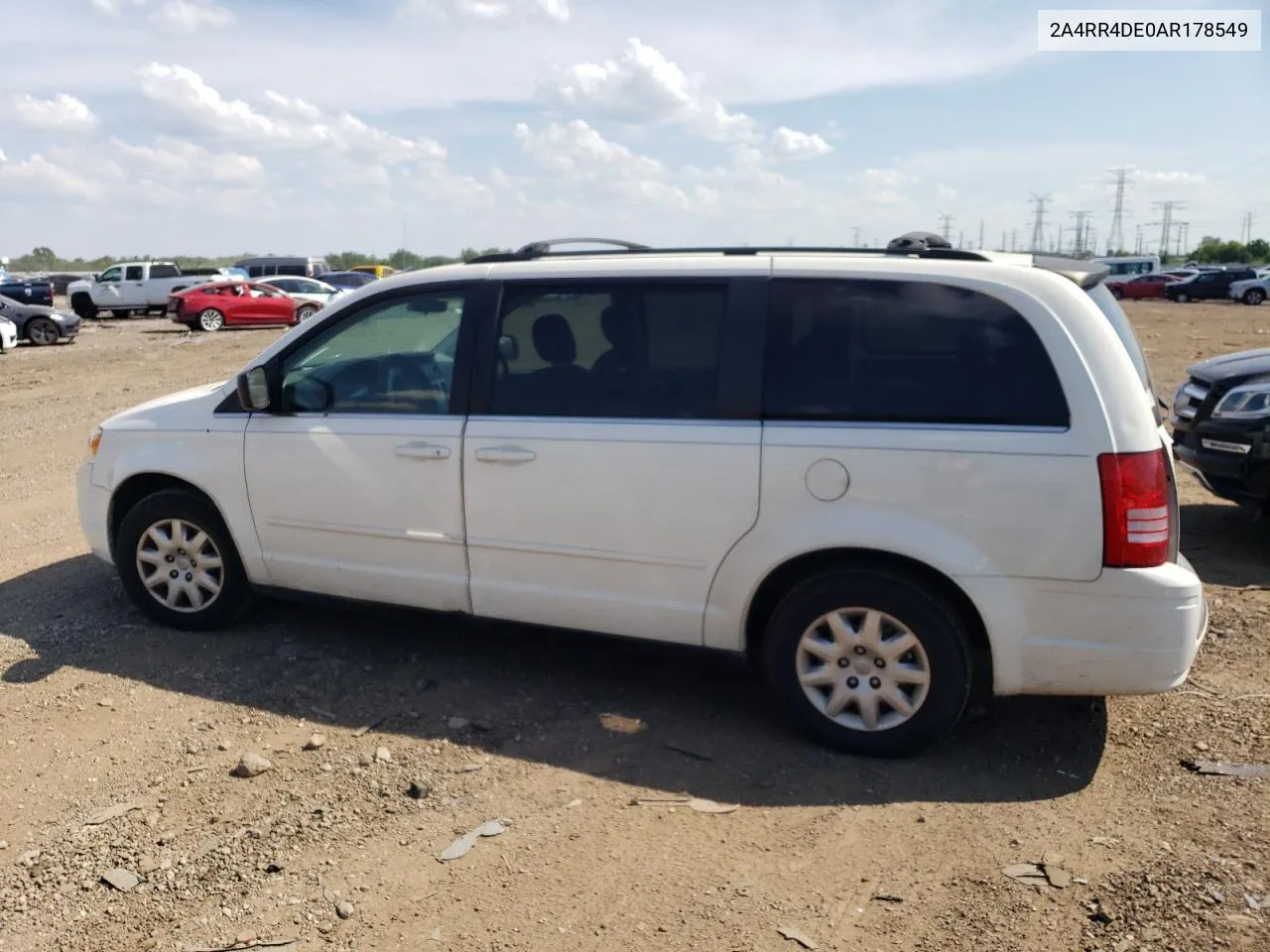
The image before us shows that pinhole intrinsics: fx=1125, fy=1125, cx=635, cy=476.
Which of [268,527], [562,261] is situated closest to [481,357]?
[562,261]

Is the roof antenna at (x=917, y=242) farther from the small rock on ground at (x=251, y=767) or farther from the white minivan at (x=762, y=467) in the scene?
the small rock on ground at (x=251, y=767)

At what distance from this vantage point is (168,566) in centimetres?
540

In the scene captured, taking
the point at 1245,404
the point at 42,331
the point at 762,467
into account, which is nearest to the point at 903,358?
the point at 762,467

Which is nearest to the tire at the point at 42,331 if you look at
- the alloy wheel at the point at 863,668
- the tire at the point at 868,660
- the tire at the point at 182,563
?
the tire at the point at 182,563

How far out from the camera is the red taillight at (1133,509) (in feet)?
12.2

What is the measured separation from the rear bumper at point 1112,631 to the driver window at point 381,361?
2.53m

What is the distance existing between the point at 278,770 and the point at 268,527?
4.45 ft

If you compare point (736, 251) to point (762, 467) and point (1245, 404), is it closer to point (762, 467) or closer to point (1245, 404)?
point (762, 467)

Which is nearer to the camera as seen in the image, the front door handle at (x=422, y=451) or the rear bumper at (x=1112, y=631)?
the rear bumper at (x=1112, y=631)

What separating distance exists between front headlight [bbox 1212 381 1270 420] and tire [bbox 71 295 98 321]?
35.9 meters

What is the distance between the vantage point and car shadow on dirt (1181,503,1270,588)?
649 cm

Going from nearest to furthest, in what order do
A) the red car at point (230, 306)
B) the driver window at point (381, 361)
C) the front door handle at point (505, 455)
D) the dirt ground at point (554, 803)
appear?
the dirt ground at point (554, 803), the front door handle at point (505, 455), the driver window at point (381, 361), the red car at point (230, 306)

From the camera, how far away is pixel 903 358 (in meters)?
4.05

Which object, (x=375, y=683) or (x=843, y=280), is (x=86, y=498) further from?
(x=843, y=280)
